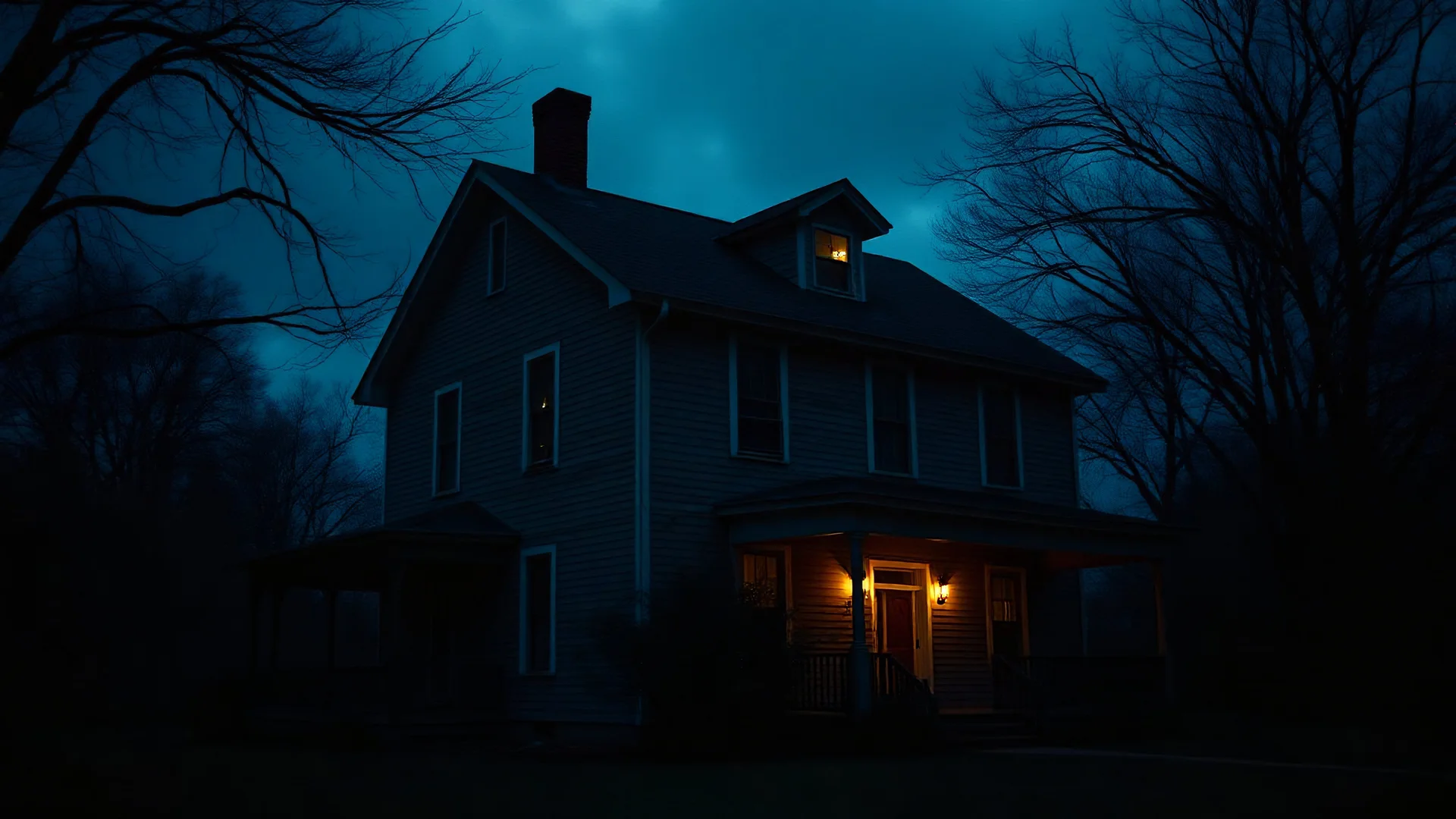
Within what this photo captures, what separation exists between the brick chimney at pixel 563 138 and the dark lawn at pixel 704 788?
36.7 feet

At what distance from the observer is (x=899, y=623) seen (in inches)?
793

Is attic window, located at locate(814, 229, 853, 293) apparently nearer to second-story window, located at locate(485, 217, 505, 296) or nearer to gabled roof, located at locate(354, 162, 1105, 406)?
gabled roof, located at locate(354, 162, 1105, 406)

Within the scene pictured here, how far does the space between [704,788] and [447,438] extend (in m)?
11.7

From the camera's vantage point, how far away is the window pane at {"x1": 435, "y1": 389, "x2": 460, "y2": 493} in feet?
70.5

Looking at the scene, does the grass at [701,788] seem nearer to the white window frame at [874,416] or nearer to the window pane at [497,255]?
the white window frame at [874,416]

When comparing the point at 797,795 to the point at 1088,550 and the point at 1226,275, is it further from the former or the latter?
the point at 1226,275

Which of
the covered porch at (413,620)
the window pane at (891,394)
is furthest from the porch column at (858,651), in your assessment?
the covered porch at (413,620)

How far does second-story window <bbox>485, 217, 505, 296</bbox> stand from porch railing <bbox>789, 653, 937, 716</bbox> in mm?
8377

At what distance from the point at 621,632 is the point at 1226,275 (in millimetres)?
14986

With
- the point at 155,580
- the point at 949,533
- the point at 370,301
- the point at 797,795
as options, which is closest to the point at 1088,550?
the point at 949,533

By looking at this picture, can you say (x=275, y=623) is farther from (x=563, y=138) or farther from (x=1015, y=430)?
(x=1015, y=430)

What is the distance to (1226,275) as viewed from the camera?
79.4 feet

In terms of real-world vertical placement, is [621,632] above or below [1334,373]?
below

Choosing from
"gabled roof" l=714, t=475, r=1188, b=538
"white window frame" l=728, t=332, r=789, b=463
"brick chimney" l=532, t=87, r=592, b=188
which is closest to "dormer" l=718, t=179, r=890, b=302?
"white window frame" l=728, t=332, r=789, b=463
